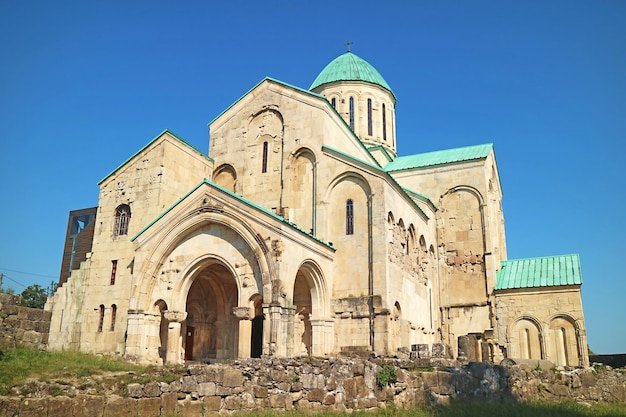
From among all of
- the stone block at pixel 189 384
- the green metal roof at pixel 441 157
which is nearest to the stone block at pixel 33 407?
the stone block at pixel 189 384

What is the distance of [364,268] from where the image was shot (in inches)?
835

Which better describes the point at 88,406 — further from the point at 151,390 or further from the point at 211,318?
the point at 211,318

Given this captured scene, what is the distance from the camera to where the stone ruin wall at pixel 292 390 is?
9.93 meters

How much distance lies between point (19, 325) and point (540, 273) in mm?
22752

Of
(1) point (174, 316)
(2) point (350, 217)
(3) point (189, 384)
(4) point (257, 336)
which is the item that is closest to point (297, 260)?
(2) point (350, 217)

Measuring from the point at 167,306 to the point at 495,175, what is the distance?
69.2ft

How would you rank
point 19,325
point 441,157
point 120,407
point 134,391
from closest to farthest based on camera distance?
point 120,407 → point 134,391 → point 19,325 → point 441,157

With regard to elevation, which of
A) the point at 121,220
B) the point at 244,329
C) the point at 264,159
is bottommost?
the point at 244,329

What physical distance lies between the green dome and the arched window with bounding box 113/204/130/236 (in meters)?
15.2

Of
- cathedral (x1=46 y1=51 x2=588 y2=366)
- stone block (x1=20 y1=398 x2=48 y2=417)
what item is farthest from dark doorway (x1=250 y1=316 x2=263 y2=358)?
stone block (x1=20 y1=398 x2=48 y2=417)

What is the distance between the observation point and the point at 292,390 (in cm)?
1176

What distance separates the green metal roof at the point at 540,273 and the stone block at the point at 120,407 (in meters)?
20.7

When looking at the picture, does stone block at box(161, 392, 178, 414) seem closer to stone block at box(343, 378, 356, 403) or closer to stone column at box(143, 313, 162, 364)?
stone block at box(343, 378, 356, 403)

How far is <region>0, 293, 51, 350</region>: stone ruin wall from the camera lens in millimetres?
15312
